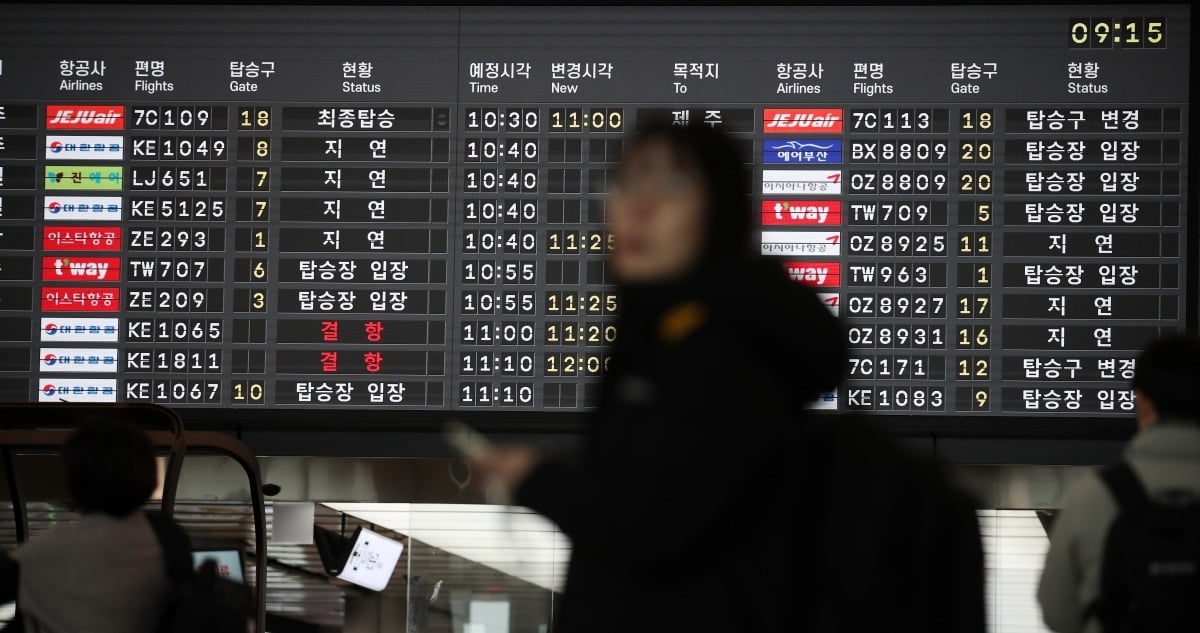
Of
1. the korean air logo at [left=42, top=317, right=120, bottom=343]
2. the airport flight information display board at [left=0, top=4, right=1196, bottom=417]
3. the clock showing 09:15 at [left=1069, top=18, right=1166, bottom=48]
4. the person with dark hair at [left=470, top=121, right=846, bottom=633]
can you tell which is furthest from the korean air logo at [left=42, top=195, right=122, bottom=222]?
the person with dark hair at [left=470, top=121, right=846, bottom=633]

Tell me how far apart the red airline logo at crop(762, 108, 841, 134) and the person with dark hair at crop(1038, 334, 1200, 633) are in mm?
3139

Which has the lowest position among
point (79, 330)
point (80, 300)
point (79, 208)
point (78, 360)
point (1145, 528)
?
point (1145, 528)

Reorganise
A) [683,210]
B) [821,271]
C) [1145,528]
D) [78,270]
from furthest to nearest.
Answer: [78,270] < [821,271] < [1145,528] < [683,210]

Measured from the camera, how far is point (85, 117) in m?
5.88

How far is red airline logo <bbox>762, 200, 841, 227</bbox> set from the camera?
5.72m

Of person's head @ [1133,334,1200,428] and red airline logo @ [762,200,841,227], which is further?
red airline logo @ [762,200,841,227]

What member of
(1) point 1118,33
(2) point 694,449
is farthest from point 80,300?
(2) point 694,449

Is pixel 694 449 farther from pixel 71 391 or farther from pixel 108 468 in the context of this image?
pixel 71 391

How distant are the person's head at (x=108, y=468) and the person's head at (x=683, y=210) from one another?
1.41 meters

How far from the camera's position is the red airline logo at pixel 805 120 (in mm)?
5750

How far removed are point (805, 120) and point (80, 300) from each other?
9.80 ft

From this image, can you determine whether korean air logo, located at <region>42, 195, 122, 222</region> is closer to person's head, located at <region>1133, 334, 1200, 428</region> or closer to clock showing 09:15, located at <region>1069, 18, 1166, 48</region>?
clock showing 09:15, located at <region>1069, 18, 1166, 48</region>

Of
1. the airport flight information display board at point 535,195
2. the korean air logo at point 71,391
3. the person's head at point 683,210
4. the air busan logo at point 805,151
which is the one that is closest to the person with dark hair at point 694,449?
the person's head at point 683,210

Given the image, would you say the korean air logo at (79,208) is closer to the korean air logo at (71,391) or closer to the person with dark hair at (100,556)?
the korean air logo at (71,391)
